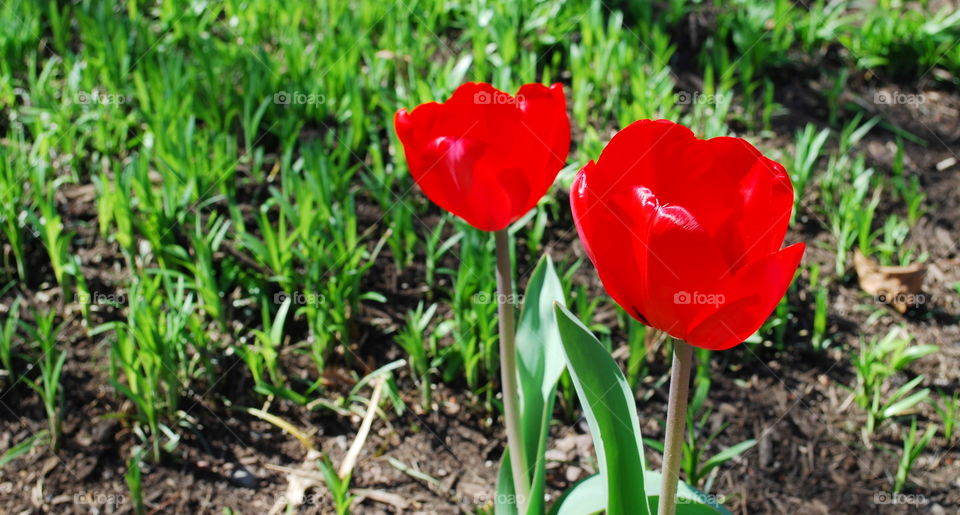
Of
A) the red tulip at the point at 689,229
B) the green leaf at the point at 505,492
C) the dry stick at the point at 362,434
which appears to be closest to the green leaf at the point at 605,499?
the green leaf at the point at 505,492

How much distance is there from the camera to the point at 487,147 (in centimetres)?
135

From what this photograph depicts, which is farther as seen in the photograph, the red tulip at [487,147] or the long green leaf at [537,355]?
the long green leaf at [537,355]

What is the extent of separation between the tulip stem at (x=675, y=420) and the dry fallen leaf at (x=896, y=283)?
1.71m

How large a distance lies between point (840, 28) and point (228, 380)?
2.86 metres

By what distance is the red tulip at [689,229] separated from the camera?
3.44 feet

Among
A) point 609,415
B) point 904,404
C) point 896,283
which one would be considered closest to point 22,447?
point 609,415

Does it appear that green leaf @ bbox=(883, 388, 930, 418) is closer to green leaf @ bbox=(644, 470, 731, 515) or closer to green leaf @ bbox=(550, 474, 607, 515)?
green leaf @ bbox=(644, 470, 731, 515)

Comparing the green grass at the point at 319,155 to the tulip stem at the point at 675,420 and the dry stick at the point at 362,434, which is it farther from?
the tulip stem at the point at 675,420

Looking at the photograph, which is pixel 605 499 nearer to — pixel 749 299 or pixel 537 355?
pixel 537 355

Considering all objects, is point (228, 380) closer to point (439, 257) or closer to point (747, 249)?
point (439, 257)

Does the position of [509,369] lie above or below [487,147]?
below

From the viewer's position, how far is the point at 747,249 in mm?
1091

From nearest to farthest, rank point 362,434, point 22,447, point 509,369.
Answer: point 509,369
point 22,447
point 362,434

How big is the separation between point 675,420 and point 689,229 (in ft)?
0.91
